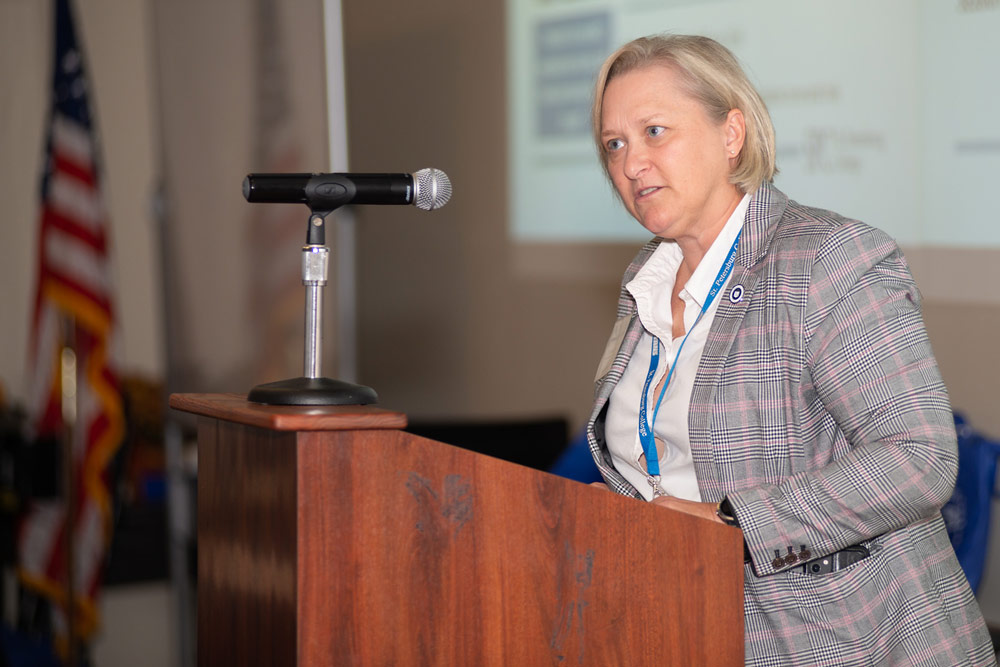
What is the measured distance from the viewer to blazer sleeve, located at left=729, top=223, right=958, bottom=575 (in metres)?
1.40

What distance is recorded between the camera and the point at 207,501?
1.40 metres

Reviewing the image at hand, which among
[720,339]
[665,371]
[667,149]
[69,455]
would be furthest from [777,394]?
[69,455]

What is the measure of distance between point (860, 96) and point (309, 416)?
247 centimetres

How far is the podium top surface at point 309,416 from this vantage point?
1121 mm

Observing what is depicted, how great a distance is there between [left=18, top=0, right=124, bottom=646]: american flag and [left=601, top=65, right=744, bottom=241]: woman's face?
10.6ft

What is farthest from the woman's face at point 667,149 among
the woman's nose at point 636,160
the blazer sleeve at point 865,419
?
the blazer sleeve at point 865,419

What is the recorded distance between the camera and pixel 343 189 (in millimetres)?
1361

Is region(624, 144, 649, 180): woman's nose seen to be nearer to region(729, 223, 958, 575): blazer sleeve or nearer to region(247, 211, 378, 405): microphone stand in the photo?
region(729, 223, 958, 575): blazer sleeve

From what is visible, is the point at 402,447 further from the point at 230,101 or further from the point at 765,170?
the point at 230,101

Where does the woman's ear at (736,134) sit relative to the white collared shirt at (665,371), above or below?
above

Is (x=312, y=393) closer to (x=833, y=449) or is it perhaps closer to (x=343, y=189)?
(x=343, y=189)

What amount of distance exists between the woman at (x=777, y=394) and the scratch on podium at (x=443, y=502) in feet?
1.02

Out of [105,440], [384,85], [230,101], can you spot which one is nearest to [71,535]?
[105,440]

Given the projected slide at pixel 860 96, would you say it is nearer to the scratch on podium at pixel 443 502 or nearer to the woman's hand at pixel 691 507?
the woman's hand at pixel 691 507
